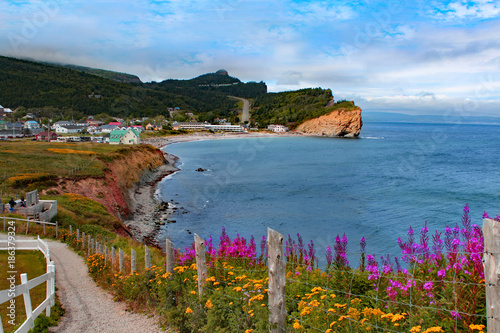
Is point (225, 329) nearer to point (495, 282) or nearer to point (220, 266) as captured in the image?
point (220, 266)

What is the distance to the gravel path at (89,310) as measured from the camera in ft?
31.3

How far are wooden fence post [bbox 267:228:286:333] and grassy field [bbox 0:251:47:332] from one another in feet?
21.6

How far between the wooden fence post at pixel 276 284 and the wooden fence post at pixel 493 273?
2.91 meters

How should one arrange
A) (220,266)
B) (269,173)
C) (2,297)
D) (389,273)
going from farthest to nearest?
(269,173)
(220,266)
(389,273)
(2,297)

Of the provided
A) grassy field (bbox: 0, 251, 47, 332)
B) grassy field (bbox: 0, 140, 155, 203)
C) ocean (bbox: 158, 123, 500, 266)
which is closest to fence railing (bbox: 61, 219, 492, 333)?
grassy field (bbox: 0, 251, 47, 332)

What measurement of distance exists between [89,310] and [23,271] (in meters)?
5.09

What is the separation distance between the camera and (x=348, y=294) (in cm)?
679

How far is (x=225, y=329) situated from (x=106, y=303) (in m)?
6.95

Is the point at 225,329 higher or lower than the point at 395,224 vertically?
higher

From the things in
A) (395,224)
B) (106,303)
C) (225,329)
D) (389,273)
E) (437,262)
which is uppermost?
(437,262)

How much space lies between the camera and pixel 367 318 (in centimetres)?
529

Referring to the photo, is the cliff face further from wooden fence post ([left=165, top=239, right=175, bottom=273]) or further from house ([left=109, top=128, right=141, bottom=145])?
house ([left=109, top=128, right=141, bottom=145])

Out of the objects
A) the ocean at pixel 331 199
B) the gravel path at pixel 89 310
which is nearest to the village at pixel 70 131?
the ocean at pixel 331 199

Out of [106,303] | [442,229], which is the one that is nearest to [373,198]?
[442,229]
